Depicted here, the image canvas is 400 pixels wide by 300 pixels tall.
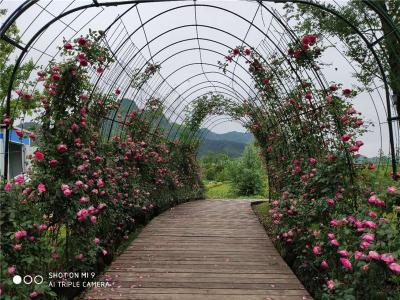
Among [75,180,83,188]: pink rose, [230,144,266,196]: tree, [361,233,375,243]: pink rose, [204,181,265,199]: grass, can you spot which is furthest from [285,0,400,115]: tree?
[204,181,265,199]: grass

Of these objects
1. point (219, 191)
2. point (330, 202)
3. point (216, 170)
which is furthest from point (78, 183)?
point (216, 170)

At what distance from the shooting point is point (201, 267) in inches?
165

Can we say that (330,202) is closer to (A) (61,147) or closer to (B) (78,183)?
(B) (78,183)

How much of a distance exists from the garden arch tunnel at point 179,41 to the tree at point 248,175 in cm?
607

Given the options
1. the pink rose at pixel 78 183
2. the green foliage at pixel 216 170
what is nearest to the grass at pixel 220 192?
the green foliage at pixel 216 170

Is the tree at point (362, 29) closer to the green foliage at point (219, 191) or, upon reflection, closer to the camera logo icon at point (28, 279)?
the camera logo icon at point (28, 279)

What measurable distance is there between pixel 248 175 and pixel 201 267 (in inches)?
457

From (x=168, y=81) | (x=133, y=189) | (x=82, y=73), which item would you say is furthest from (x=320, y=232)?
(x=168, y=81)

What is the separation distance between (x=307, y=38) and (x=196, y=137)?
10250mm

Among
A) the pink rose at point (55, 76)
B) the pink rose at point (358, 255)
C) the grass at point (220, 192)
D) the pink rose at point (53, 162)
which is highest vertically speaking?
the pink rose at point (55, 76)

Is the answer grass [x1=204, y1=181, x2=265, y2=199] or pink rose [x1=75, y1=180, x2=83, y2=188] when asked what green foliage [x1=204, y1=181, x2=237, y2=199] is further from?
pink rose [x1=75, y1=180, x2=83, y2=188]

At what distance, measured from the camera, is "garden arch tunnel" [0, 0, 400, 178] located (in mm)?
4293

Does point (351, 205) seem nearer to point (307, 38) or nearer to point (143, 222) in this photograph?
point (307, 38)

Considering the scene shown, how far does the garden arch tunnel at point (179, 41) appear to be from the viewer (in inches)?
169
